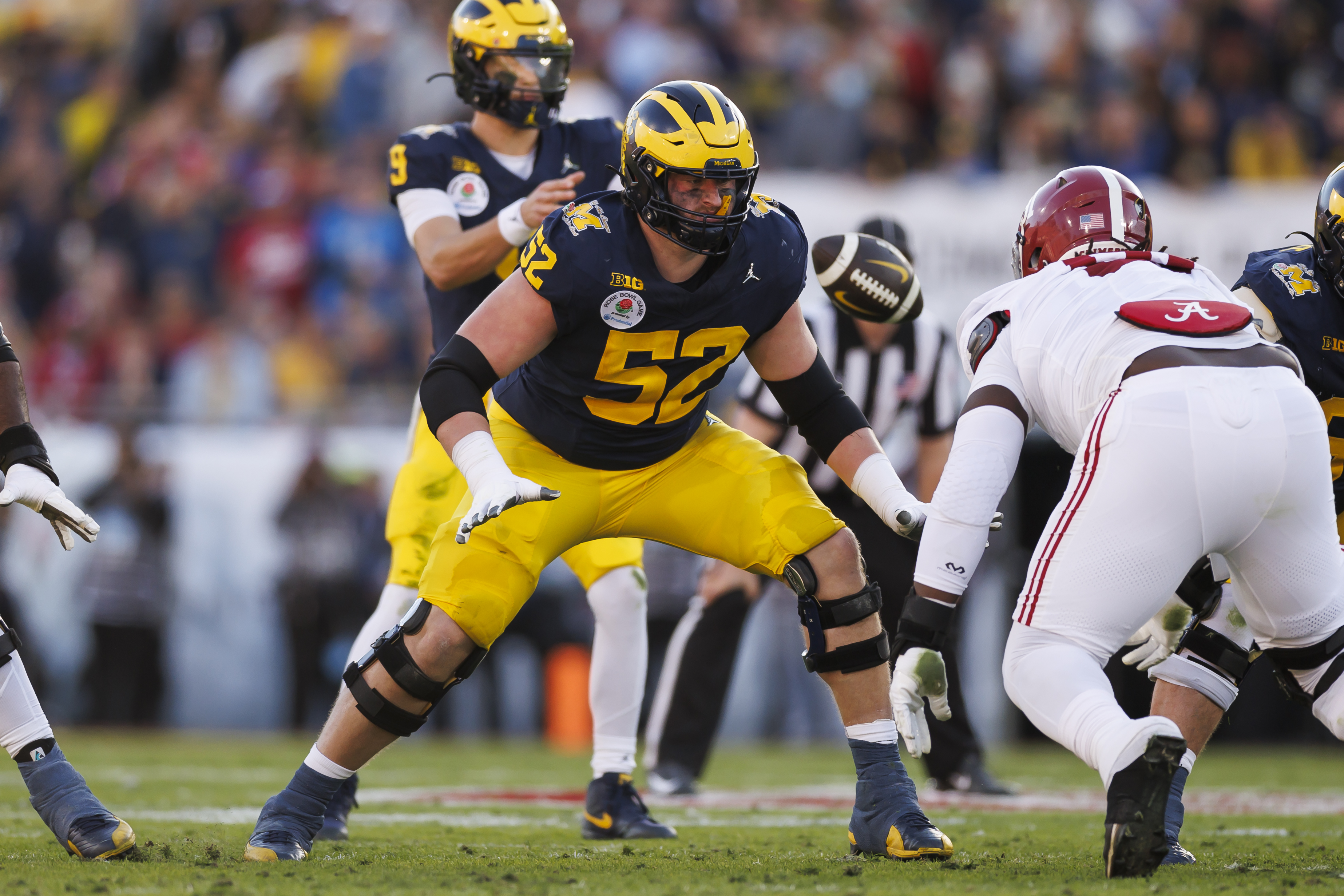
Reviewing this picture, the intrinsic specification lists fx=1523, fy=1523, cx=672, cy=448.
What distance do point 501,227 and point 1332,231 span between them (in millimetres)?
2152

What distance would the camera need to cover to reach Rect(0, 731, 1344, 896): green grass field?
3.06m

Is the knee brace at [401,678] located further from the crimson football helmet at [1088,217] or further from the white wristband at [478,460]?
the crimson football helmet at [1088,217]

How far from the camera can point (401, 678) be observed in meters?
3.40

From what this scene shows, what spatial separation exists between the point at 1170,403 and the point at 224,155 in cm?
982

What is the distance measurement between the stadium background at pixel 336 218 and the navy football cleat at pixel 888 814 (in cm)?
470

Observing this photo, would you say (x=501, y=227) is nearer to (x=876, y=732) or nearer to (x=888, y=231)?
(x=876, y=732)

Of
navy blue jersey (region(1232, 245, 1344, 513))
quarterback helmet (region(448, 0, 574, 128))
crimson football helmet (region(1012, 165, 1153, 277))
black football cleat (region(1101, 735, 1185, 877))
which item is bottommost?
black football cleat (region(1101, 735, 1185, 877))

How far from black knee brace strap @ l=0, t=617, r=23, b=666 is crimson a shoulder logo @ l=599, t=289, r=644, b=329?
1.53 metres

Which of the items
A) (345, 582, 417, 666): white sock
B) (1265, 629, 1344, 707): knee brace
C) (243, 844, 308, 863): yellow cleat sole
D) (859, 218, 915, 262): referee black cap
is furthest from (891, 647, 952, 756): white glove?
(859, 218, 915, 262): referee black cap

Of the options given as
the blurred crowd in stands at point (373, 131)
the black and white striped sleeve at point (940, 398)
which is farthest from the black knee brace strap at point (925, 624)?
the blurred crowd in stands at point (373, 131)

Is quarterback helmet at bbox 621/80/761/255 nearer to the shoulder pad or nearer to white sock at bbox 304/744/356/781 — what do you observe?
the shoulder pad

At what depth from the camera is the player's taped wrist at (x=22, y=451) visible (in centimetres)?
357

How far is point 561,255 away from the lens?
3.46 meters

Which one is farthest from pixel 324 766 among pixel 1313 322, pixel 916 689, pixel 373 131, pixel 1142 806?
pixel 373 131
